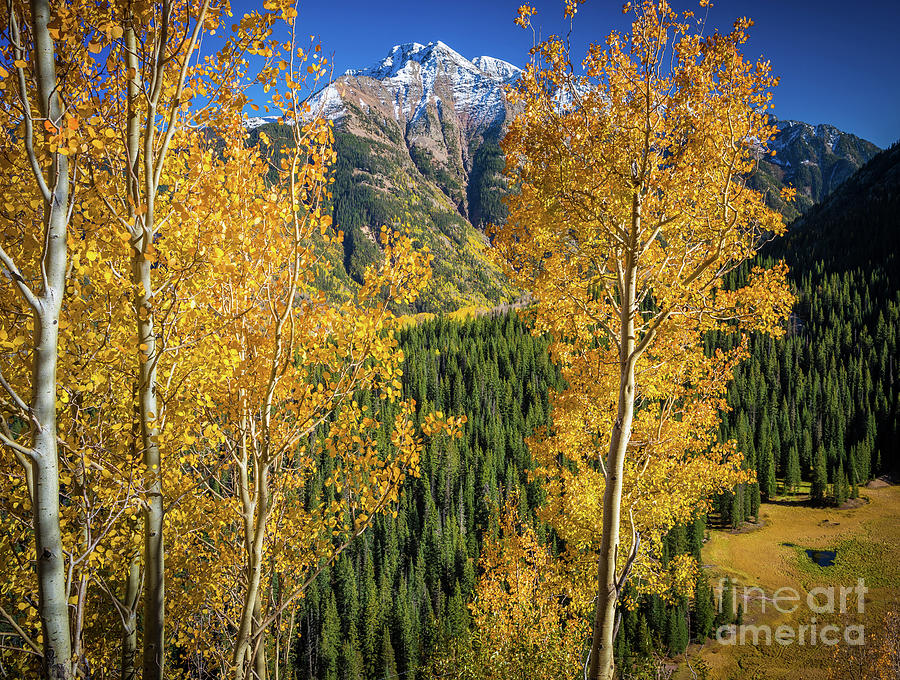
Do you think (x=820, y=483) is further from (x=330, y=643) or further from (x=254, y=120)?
(x=254, y=120)

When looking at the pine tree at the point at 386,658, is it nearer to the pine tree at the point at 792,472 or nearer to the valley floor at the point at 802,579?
the valley floor at the point at 802,579

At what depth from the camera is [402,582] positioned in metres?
51.7

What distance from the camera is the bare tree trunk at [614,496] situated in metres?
4.68

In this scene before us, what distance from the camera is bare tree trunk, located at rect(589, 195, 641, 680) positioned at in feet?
15.3

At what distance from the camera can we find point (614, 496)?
496 centimetres

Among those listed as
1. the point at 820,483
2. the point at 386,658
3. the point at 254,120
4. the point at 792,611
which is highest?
the point at 254,120

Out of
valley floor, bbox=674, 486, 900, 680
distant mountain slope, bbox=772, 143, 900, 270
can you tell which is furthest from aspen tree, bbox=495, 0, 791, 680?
distant mountain slope, bbox=772, 143, 900, 270

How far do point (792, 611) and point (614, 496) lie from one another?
60970 millimetres

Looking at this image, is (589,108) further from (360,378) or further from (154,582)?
(154,582)

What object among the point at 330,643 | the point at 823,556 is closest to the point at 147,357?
the point at 330,643

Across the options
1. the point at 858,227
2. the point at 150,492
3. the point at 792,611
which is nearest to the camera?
the point at 150,492

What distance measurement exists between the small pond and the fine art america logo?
2582 millimetres

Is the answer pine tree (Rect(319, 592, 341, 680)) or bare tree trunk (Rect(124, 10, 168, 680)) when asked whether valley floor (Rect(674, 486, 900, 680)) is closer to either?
pine tree (Rect(319, 592, 341, 680))

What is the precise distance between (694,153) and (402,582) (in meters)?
55.3
